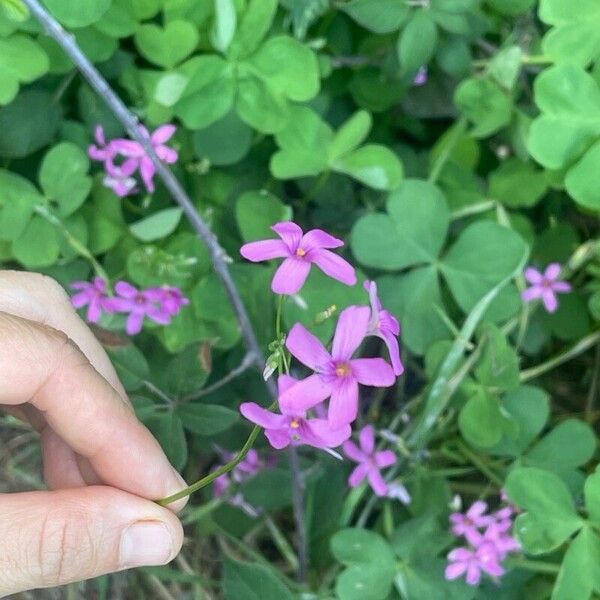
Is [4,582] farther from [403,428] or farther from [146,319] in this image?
[403,428]

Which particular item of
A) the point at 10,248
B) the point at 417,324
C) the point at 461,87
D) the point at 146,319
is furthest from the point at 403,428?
the point at 10,248

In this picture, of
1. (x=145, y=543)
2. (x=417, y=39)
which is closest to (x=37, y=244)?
(x=145, y=543)

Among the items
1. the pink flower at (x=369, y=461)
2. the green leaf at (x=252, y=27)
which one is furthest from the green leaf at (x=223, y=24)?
the pink flower at (x=369, y=461)

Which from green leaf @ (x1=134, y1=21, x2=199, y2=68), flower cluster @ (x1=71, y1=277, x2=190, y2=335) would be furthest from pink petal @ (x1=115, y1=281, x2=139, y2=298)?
green leaf @ (x1=134, y1=21, x2=199, y2=68)

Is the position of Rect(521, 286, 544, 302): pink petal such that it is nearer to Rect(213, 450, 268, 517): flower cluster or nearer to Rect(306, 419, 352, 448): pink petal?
Rect(213, 450, 268, 517): flower cluster

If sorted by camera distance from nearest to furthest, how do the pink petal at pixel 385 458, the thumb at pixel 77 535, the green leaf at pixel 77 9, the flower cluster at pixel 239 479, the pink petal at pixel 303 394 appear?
the pink petal at pixel 303 394 < the thumb at pixel 77 535 < the green leaf at pixel 77 9 < the pink petal at pixel 385 458 < the flower cluster at pixel 239 479

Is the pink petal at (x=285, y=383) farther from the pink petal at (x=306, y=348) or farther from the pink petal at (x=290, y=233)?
the pink petal at (x=290, y=233)
